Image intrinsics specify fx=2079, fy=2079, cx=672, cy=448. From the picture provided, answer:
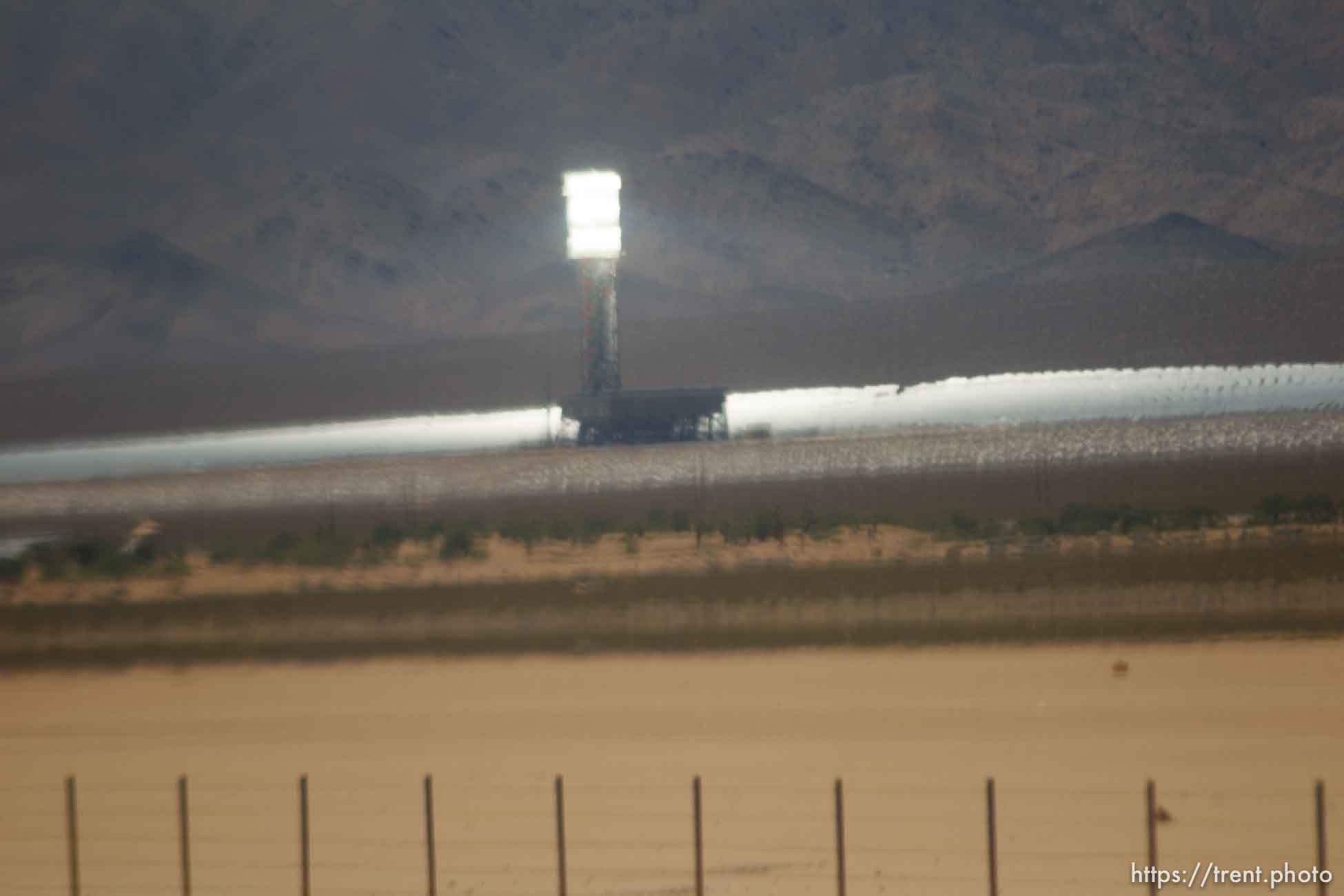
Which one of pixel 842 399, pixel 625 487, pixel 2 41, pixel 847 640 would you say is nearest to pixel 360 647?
pixel 847 640

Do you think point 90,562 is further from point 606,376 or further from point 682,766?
point 606,376

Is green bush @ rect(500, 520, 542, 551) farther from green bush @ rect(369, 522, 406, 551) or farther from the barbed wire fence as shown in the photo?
the barbed wire fence

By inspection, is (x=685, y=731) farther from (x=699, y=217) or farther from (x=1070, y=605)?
(x=699, y=217)

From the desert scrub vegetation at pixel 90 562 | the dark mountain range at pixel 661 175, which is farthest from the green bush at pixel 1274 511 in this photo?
the dark mountain range at pixel 661 175

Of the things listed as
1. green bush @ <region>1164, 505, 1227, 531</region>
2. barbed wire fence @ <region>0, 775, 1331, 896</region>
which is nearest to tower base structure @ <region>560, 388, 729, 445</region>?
green bush @ <region>1164, 505, 1227, 531</region>

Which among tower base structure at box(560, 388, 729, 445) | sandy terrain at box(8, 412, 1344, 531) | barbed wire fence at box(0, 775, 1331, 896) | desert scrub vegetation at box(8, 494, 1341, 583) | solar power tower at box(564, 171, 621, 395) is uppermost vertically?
solar power tower at box(564, 171, 621, 395)

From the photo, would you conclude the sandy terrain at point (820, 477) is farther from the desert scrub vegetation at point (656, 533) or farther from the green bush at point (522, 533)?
the green bush at point (522, 533)
